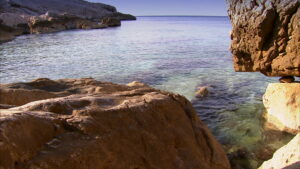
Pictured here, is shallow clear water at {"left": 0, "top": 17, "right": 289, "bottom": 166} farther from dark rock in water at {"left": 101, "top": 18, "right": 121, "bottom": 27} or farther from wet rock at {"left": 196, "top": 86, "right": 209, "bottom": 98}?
dark rock in water at {"left": 101, "top": 18, "right": 121, "bottom": 27}

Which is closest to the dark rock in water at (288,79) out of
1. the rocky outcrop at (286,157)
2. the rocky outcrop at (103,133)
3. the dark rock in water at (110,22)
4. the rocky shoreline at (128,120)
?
the rocky shoreline at (128,120)

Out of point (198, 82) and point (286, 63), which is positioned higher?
point (286, 63)

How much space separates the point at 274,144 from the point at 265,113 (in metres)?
2.20

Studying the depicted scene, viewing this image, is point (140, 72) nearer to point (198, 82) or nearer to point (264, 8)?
point (198, 82)

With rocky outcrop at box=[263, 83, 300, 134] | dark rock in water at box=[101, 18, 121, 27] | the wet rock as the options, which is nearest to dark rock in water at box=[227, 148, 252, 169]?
rocky outcrop at box=[263, 83, 300, 134]

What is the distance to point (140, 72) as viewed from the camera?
17203mm

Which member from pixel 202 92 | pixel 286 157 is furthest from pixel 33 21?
pixel 286 157

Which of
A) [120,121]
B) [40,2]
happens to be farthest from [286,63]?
[40,2]

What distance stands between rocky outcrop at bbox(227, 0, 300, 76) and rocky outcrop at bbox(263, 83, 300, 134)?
99 centimetres

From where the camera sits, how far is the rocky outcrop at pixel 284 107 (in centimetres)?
836

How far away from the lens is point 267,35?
25.8 feet

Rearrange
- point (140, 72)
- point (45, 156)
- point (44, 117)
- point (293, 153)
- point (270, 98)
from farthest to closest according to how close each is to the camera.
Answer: point (140, 72) → point (270, 98) → point (293, 153) → point (44, 117) → point (45, 156)

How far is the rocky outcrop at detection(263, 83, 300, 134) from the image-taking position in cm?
836

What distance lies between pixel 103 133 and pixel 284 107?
23.5 ft
